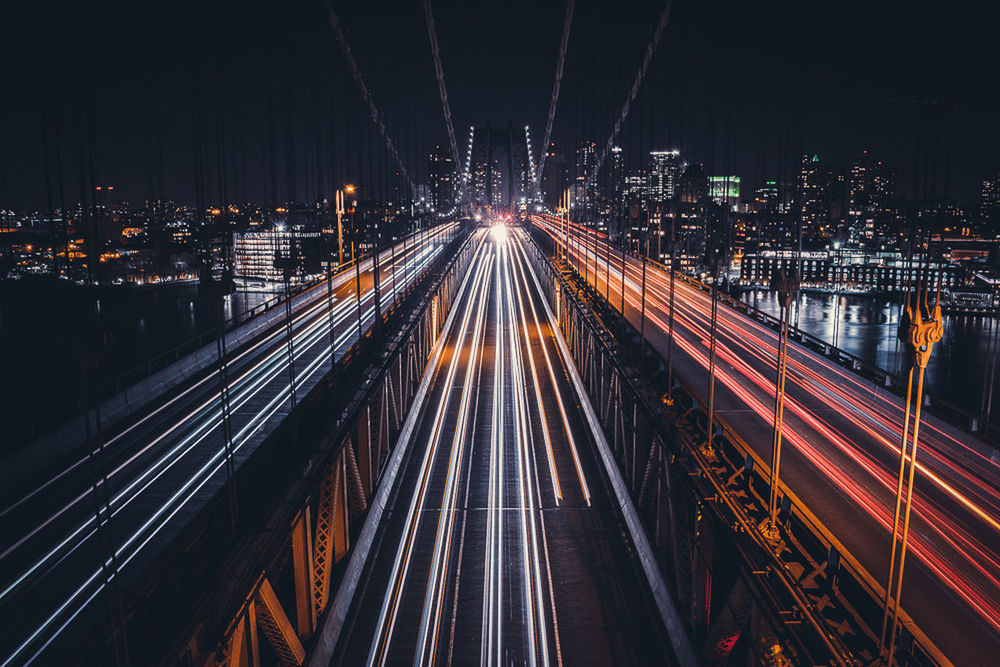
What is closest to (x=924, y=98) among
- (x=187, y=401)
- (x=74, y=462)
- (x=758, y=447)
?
(x=758, y=447)

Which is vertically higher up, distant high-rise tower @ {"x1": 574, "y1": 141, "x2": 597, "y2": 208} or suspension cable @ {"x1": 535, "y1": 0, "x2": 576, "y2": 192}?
suspension cable @ {"x1": 535, "y1": 0, "x2": 576, "y2": 192}

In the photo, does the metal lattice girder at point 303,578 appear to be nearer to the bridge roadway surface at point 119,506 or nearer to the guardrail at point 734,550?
the bridge roadway surface at point 119,506

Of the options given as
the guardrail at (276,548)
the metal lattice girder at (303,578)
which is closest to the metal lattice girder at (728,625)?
the guardrail at (276,548)

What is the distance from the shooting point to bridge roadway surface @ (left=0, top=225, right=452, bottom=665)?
759cm

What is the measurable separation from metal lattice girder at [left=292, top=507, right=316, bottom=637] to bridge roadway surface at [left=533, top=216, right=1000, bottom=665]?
7602 millimetres

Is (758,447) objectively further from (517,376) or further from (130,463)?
(517,376)

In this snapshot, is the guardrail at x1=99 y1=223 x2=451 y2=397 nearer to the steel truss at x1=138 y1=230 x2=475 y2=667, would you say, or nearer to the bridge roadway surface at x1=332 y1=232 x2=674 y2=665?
the steel truss at x1=138 y1=230 x2=475 y2=667

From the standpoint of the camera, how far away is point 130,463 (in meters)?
12.7

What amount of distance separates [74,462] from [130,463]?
4.11 feet

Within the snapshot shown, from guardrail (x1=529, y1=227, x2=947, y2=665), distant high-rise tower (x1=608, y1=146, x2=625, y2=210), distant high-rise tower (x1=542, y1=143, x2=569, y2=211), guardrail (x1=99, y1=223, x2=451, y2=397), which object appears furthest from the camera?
distant high-rise tower (x1=542, y1=143, x2=569, y2=211)

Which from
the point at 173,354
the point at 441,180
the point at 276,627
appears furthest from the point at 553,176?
the point at 276,627

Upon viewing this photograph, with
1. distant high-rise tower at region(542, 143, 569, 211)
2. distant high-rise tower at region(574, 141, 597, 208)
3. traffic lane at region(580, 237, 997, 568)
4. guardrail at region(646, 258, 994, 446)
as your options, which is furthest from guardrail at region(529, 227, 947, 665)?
distant high-rise tower at region(542, 143, 569, 211)

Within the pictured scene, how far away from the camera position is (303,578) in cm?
1024

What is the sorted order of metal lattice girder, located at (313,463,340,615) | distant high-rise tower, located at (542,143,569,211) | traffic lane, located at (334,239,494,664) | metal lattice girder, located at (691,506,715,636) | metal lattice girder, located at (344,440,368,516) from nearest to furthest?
metal lattice girder, located at (691,506,715,636) < metal lattice girder, located at (313,463,340,615) < traffic lane, located at (334,239,494,664) < metal lattice girder, located at (344,440,368,516) < distant high-rise tower, located at (542,143,569,211)
